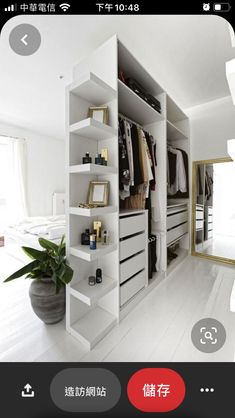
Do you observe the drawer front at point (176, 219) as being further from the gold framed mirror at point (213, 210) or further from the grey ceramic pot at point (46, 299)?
the grey ceramic pot at point (46, 299)

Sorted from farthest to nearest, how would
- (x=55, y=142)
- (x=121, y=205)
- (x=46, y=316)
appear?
1. (x=55, y=142)
2. (x=121, y=205)
3. (x=46, y=316)

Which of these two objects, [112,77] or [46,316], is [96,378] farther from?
[112,77]

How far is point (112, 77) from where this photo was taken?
1.27 m

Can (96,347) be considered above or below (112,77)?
below

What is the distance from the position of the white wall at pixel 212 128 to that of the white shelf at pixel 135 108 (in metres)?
1.02

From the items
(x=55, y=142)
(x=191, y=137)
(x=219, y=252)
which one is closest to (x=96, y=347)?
(x=219, y=252)

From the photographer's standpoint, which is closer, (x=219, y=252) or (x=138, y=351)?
(x=138, y=351)

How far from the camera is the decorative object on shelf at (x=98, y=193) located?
129 centimetres

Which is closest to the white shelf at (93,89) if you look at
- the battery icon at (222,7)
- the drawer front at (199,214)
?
the battery icon at (222,7)

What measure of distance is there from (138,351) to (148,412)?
56 centimetres

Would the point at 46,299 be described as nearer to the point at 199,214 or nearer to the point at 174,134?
the point at 199,214

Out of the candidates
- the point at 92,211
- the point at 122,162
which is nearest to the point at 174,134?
the point at 122,162

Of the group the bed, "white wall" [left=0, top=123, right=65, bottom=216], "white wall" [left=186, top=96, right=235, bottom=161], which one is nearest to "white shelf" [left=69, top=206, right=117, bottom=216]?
the bed

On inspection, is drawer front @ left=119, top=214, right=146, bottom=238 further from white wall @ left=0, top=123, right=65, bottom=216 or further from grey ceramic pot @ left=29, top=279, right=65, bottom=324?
white wall @ left=0, top=123, right=65, bottom=216
